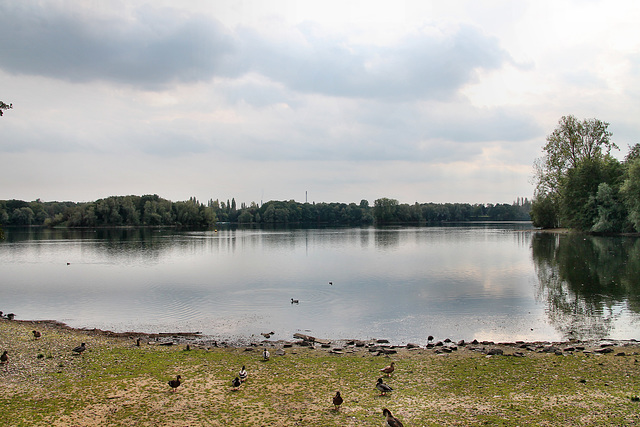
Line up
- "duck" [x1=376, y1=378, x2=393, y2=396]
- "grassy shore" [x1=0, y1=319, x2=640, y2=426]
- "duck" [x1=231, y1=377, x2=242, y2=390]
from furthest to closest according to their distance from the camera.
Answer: "duck" [x1=231, y1=377, x2=242, y2=390] < "duck" [x1=376, y1=378, x2=393, y2=396] < "grassy shore" [x1=0, y1=319, x2=640, y2=426]

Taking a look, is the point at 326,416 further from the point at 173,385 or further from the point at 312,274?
the point at 312,274

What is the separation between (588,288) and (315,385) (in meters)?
26.9

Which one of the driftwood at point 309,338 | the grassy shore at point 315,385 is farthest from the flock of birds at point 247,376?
the driftwood at point 309,338

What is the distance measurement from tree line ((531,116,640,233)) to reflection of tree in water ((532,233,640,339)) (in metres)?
31.1

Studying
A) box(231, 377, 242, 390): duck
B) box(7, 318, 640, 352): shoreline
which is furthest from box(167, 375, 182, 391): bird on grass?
box(7, 318, 640, 352): shoreline

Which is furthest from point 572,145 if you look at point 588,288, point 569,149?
point 588,288

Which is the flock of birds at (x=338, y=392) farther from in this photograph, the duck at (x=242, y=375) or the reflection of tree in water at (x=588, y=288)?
the reflection of tree in water at (x=588, y=288)

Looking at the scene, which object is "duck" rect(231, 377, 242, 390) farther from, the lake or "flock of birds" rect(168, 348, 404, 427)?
the lake

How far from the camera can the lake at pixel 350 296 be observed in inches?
866

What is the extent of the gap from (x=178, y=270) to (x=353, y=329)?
29078 millimetres

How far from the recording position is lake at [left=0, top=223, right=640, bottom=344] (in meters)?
22.0

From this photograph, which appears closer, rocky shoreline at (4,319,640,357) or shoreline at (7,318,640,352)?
rocky shoreline at (4,319,640,357)

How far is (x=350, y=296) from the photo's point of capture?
30625mm

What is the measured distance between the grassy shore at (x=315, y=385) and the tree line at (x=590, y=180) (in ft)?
237
